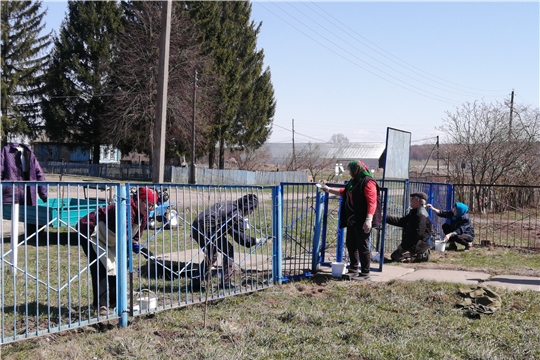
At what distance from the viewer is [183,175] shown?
4284cm

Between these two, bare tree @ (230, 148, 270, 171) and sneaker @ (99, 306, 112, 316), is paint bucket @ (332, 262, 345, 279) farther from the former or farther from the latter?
bare tree @ (230, 148, 270, 171)

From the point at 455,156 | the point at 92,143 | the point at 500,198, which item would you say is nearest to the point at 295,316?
the point at 500,198

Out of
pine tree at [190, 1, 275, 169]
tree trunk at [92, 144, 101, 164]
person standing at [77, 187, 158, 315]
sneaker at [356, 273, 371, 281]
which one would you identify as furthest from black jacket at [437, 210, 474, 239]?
tree trunk at [92, 144, 101, 164]

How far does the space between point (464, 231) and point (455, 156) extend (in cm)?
1112

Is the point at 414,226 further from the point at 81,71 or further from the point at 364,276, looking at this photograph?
the point at 81,71

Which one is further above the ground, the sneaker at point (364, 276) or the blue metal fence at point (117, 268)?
the blue metal fence at point (117, 268)

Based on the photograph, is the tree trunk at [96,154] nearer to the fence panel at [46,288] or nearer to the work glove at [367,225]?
the fence panel at [46,288]

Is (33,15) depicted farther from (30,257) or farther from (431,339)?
(431,339)

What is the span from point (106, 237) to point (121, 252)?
213 millimetres

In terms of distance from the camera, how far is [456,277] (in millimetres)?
8367

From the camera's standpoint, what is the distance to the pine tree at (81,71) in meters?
42.8

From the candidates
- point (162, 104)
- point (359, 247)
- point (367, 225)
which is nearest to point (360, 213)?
point (367, 225)

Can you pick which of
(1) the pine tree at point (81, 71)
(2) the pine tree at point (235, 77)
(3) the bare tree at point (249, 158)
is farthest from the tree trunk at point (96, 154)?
(3) the bare tree at point (249, 158)

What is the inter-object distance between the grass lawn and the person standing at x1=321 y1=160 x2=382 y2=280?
0.64 metres
